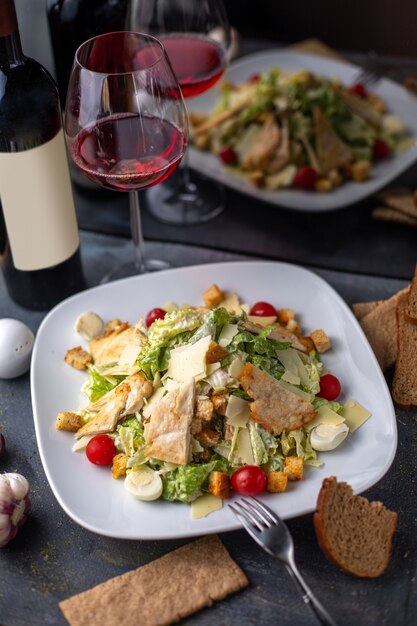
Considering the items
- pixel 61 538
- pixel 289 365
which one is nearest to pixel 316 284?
pixel 289 365

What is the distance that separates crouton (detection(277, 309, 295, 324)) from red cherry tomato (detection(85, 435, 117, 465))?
75 centimetres

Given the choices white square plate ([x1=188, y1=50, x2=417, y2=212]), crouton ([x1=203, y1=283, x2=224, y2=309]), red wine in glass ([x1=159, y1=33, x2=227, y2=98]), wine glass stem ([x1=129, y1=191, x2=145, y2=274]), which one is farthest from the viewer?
white square plate ([x1=188, y1=50, x2=417, y2=212])

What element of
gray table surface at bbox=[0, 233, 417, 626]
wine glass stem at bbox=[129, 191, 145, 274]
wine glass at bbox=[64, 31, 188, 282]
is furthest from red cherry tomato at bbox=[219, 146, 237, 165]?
gray table surface at bbox=[0, 233, 417, 626]

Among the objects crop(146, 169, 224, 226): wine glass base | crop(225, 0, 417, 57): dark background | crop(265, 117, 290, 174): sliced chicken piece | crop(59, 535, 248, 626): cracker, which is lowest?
crop(225, 0, 417, 57): dark background

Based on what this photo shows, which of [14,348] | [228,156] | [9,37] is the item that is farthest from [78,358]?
[228,156]

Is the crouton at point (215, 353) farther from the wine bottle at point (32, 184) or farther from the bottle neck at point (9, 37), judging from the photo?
the bottle neck at point (9, 37)

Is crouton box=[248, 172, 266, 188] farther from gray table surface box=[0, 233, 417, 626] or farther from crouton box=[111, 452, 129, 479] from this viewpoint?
crouton box=[111, 452, 129, 479]

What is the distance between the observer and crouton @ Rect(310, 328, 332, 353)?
2.68 metres

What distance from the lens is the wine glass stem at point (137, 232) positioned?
2969 mm

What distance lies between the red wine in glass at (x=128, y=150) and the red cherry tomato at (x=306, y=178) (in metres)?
0.84

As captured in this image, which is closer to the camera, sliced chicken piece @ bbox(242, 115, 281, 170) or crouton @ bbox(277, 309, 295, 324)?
crouton @ bbox(277, 309, 295, 324)

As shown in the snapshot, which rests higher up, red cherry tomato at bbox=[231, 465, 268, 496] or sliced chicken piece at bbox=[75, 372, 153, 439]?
sliced chicken piece at bbox=[75, 372, 153, 439]

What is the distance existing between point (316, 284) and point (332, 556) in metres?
1.03

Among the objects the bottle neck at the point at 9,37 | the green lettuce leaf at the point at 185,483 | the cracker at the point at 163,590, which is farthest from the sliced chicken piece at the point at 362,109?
the cracker at the point at 163,590
